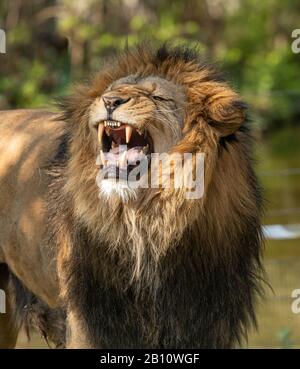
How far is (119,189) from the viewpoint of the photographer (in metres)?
4.31

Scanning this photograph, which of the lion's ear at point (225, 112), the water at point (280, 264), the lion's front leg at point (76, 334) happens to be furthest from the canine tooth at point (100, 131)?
the water at point (280, 264)

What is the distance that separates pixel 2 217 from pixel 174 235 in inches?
53.2

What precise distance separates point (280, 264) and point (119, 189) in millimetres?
5645

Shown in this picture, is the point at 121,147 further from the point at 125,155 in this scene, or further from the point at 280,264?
the point at 280,264

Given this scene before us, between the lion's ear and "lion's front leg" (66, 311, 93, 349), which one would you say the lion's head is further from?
"lion's front leg" (66, 311, 93, 349)

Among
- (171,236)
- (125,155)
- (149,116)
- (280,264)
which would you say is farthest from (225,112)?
(280,264)

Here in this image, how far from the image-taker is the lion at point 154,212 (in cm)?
436

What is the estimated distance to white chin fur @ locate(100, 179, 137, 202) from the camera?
431cm

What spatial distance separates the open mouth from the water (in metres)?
0.87

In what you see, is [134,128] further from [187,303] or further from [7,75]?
[7,75]

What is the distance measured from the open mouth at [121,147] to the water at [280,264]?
2.87 ft

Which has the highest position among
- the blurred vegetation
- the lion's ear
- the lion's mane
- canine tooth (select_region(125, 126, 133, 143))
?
the blurred vegetation

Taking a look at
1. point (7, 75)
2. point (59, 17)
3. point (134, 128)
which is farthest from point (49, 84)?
point (134, 128)

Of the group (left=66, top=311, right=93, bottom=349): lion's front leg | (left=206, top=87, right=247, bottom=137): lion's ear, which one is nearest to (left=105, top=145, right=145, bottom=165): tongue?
(left=206, top=87, right=247, bottom=137): lion's ear
